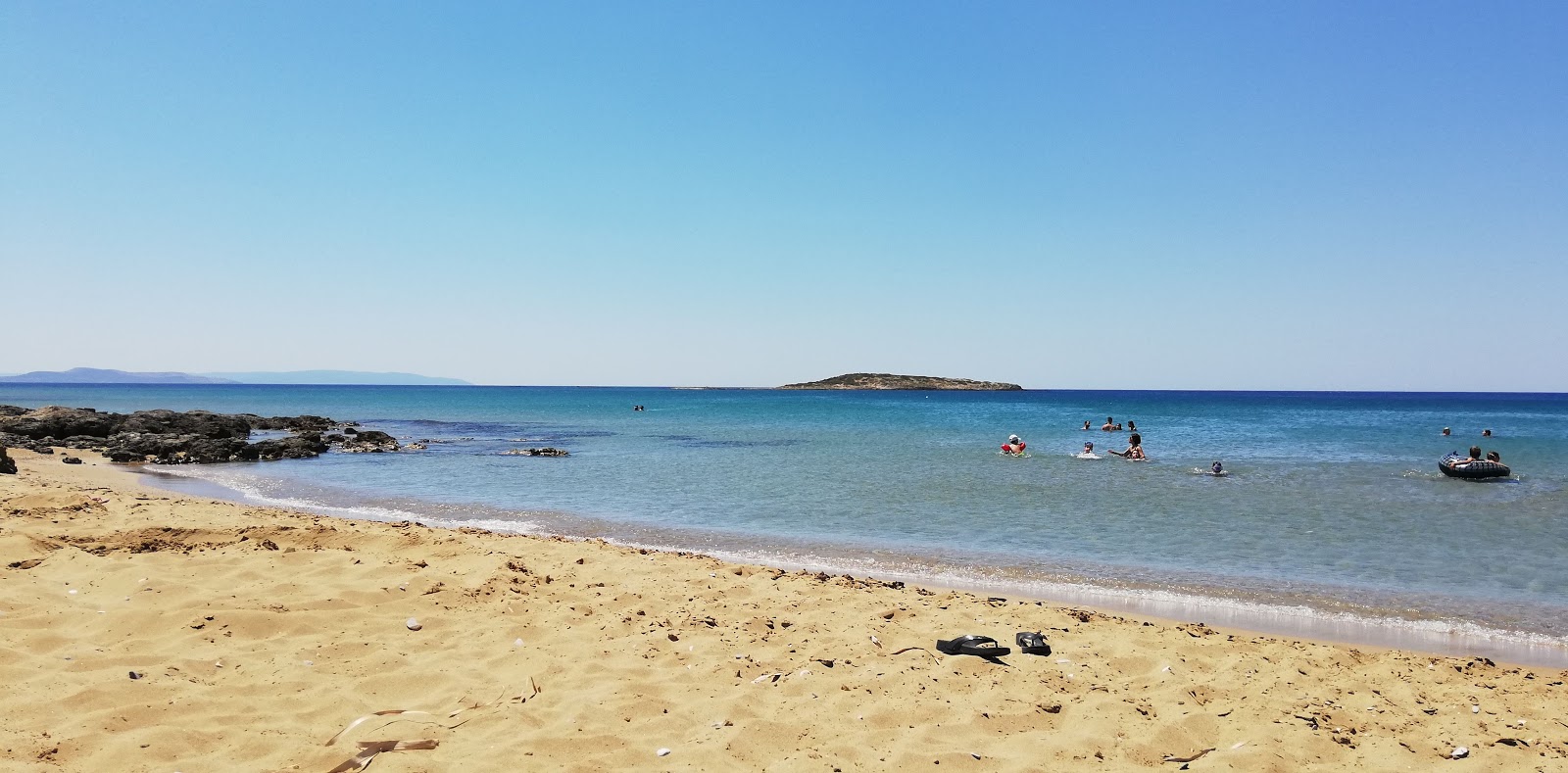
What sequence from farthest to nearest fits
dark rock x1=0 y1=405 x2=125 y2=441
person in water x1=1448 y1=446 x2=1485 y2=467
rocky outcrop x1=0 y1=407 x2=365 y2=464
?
dark rock x1=0 y1=405 x2=125 y2=441 < rocky outcrop x1=0 y1=407 x2=365 y2=464 < person in water x1=1448 y1=446 x2=1485 y2=467

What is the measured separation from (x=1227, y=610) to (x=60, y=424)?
39822 mm

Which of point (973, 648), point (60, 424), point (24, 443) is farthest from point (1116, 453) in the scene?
point (60, 424)

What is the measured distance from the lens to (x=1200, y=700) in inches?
226

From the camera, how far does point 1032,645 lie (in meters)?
6.76

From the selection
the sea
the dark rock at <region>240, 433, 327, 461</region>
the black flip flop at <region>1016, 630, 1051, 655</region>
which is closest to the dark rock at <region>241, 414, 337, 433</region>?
the dark rock at <region>240, 433, 327, 461</region>

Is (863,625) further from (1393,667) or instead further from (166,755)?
(166,755)

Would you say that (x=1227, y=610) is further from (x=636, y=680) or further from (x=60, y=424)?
(x=60, y=424)

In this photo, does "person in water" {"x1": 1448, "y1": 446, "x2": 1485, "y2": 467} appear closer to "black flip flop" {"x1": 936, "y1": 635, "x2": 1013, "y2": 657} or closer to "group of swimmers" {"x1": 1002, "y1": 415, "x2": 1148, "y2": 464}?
"group of swimmers" {"x1": 1002, "y1": 415, "x2": 1148, "y2": 464}

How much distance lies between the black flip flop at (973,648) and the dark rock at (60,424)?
3654 cm

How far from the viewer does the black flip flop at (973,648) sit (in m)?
6.48

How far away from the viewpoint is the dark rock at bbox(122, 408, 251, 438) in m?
30.3

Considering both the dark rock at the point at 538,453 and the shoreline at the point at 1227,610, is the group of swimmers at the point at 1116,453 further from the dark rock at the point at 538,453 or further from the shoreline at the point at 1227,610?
the shoreline at the point at 1227,610

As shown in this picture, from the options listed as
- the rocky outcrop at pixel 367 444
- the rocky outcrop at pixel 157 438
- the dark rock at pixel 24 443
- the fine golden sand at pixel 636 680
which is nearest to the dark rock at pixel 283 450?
the rocky outcrop at pixel 157 438

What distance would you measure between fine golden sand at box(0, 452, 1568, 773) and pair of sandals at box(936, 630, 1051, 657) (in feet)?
0.39
